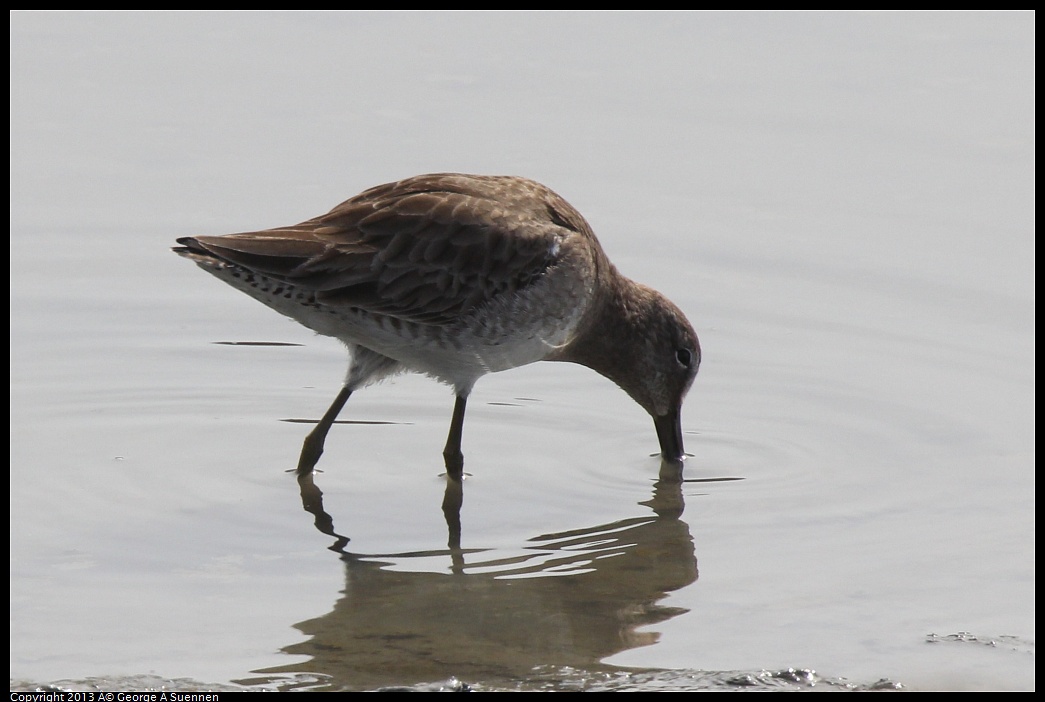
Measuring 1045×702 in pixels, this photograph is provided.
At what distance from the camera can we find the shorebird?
8367 mm

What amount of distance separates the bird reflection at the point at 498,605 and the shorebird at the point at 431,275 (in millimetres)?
821

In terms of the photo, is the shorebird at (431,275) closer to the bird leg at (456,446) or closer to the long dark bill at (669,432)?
the bird leg at (456,446)

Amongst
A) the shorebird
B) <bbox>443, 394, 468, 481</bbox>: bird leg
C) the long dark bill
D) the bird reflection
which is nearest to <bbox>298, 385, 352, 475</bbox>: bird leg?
the shorebird

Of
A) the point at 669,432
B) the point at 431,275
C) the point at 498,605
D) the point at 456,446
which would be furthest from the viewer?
the point at 669,432

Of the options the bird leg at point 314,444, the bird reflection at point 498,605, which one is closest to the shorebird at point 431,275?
the bird leg at point 314,444

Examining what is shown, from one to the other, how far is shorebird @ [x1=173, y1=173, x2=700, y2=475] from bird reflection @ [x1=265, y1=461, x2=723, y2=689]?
821 millimetres

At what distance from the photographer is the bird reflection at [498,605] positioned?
6430 millimetres

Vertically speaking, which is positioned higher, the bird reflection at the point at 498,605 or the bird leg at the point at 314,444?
the bird leg at the point at 314,444

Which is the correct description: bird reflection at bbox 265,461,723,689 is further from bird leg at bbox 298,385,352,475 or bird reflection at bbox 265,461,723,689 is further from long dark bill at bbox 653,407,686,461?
long dark bill at bbox 653,407,686,461

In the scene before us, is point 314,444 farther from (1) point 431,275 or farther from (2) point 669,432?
(2) point 669,432

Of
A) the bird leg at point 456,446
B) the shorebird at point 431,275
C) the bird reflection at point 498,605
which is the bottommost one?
the bird reflection at point 498,605

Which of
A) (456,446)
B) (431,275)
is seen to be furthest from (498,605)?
(431,275)

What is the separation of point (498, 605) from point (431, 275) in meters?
2.03

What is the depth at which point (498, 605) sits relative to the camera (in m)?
7.17
